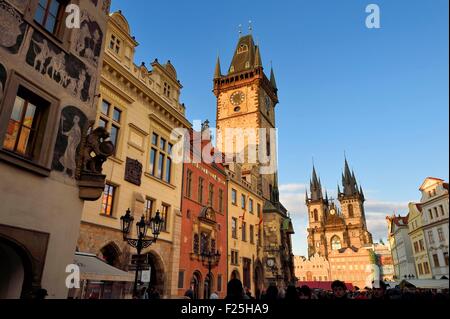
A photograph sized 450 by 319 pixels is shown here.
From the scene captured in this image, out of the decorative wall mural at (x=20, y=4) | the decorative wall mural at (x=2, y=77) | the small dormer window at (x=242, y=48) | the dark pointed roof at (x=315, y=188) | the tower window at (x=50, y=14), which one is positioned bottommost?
the decorative wall mural at (x=2, y=77)

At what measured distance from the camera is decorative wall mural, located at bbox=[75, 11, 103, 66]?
10172 mm

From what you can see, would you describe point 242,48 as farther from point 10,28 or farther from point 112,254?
point 10,28

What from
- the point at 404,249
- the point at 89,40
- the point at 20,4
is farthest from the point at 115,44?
the point at 404,249

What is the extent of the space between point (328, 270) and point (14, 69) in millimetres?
107067

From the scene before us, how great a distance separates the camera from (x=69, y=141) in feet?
30.2

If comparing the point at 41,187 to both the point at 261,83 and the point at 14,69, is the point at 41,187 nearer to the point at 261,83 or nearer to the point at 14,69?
the point at 14,69

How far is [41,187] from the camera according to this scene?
26.7 ft

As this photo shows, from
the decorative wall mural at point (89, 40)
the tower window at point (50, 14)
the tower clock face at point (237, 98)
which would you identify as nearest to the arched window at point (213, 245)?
the decorative wall mural at point (89, 40)

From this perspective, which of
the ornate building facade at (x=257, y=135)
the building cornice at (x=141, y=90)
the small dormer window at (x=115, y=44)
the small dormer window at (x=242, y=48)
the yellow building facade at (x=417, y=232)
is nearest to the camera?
the yellow building facade at (x=417, y=232)

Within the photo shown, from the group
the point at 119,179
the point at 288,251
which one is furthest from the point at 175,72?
the point at 288,251

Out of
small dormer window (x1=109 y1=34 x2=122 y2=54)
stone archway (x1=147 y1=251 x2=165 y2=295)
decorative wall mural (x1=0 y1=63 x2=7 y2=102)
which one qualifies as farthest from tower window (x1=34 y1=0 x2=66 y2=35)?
stone archway (x1=147 y1=251 x2=165 y2=295)

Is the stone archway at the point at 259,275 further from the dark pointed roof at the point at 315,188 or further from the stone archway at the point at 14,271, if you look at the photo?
the dark pointed roof at the point at 315,188

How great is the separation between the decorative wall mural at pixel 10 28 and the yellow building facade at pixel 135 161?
28.4ft

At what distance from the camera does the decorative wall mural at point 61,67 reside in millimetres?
8469
